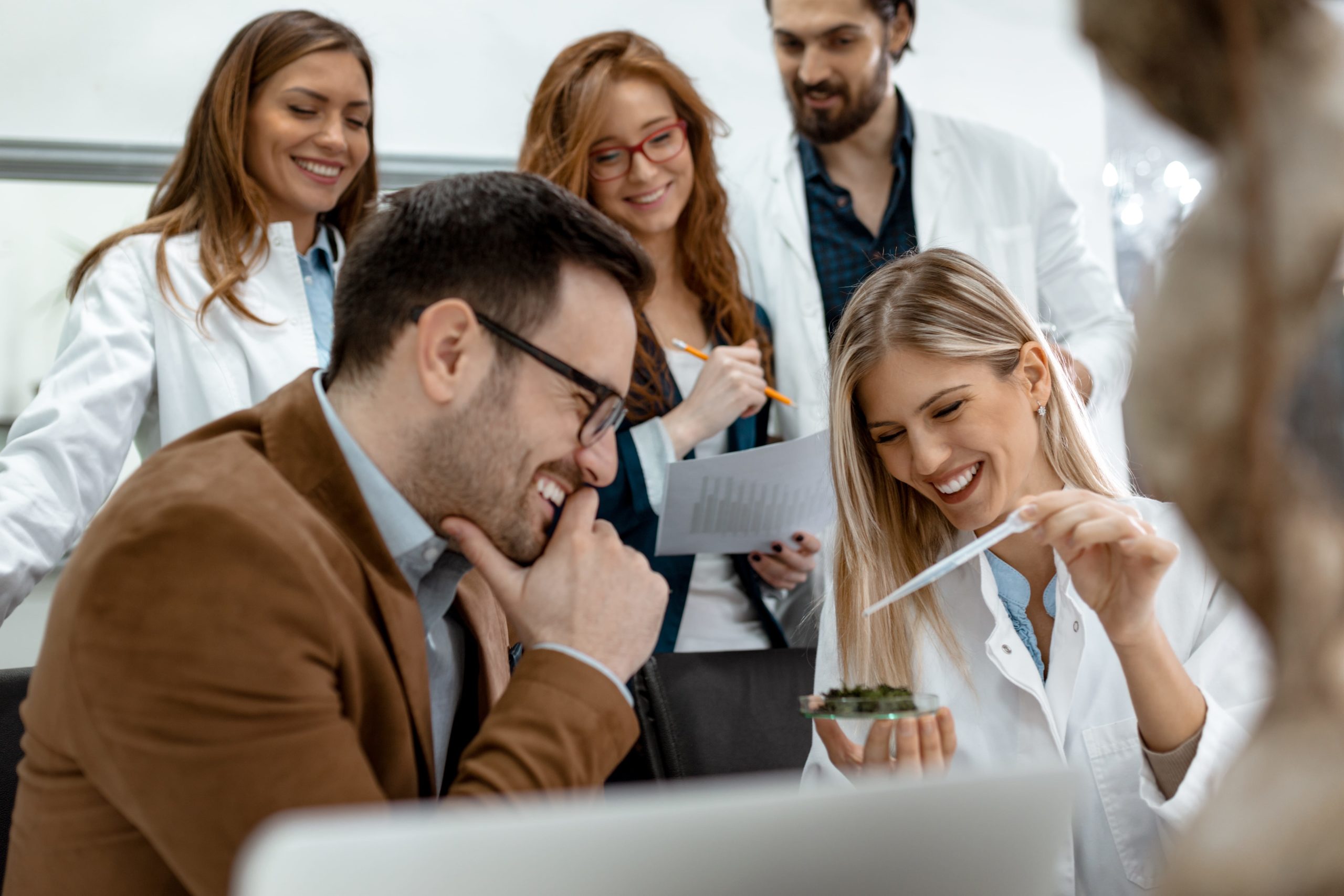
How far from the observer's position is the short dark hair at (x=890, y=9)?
112 inches

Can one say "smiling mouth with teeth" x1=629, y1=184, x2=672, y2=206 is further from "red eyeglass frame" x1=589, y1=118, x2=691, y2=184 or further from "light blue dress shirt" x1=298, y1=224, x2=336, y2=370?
"light blue dress shirt" x1=298, y1=224, x2=336, y2=370

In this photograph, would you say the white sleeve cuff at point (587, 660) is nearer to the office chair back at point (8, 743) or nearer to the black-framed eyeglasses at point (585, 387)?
the black-framed eyeglasses at point (585, 387)

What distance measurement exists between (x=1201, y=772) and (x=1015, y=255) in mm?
1909

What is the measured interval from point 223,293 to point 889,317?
46.1 inches

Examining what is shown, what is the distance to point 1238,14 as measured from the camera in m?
0.50

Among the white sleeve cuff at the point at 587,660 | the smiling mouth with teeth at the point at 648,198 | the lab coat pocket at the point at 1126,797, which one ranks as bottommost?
the lab coat pocket at the point at 1126,797

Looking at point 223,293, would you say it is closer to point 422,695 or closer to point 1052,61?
point 422,695

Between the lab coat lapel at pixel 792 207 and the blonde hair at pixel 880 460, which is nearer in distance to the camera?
the blonde hair at pixel 880 460

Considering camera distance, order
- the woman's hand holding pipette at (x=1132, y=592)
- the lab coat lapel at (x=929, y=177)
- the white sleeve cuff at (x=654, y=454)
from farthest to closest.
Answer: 1. the lab coat lapel at (x=929, y=177)
2. the white sleeve cuff at (x=654, y=454)
3. the woman's hand holding pipette at (x=1132, y=592)

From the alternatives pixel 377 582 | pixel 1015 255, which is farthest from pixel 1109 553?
pixel 1015 255

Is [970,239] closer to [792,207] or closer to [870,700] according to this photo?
[792,207]

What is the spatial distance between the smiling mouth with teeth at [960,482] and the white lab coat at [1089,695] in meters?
0.12

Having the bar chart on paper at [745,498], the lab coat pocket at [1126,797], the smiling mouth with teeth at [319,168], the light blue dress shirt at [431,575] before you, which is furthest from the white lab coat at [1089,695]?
the smiling mouth with teeth at [319,168]

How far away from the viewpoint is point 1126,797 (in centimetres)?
153
